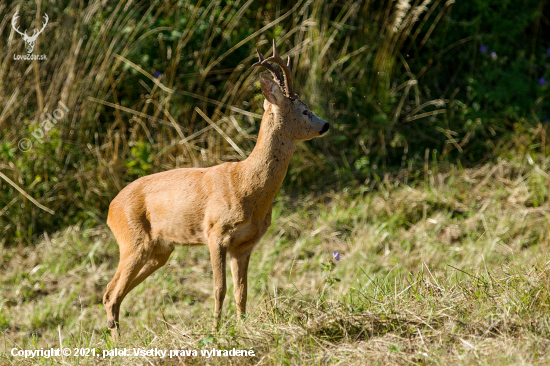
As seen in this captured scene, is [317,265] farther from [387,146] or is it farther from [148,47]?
[148,47]

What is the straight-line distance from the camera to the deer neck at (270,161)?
163 inches

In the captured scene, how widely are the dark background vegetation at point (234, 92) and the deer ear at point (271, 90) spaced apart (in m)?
2.97

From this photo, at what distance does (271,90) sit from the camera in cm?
407

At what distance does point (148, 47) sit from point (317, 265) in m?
3.43

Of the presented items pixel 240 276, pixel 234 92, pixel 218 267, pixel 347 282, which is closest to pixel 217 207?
pixel 218 267

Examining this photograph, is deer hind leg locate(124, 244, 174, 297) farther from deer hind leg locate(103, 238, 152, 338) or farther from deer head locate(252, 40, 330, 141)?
deer head locate(252, 40, 330, 141)

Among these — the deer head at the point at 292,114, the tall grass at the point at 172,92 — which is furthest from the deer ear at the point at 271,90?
the tall grass at the point at 172,92

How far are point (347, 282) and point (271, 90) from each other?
7.81ft

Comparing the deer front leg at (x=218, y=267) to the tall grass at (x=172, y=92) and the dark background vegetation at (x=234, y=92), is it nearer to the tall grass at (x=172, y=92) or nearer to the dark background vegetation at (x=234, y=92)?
the tall grass at (x=172, y=92)

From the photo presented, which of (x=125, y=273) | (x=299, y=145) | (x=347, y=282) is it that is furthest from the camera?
(x=299, y=145)

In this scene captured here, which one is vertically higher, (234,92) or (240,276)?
(234,92)

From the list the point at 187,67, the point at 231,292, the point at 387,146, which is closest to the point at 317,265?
the point at 231,292

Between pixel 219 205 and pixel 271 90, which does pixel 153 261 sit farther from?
pixel 271 90

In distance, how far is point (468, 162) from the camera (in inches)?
290
